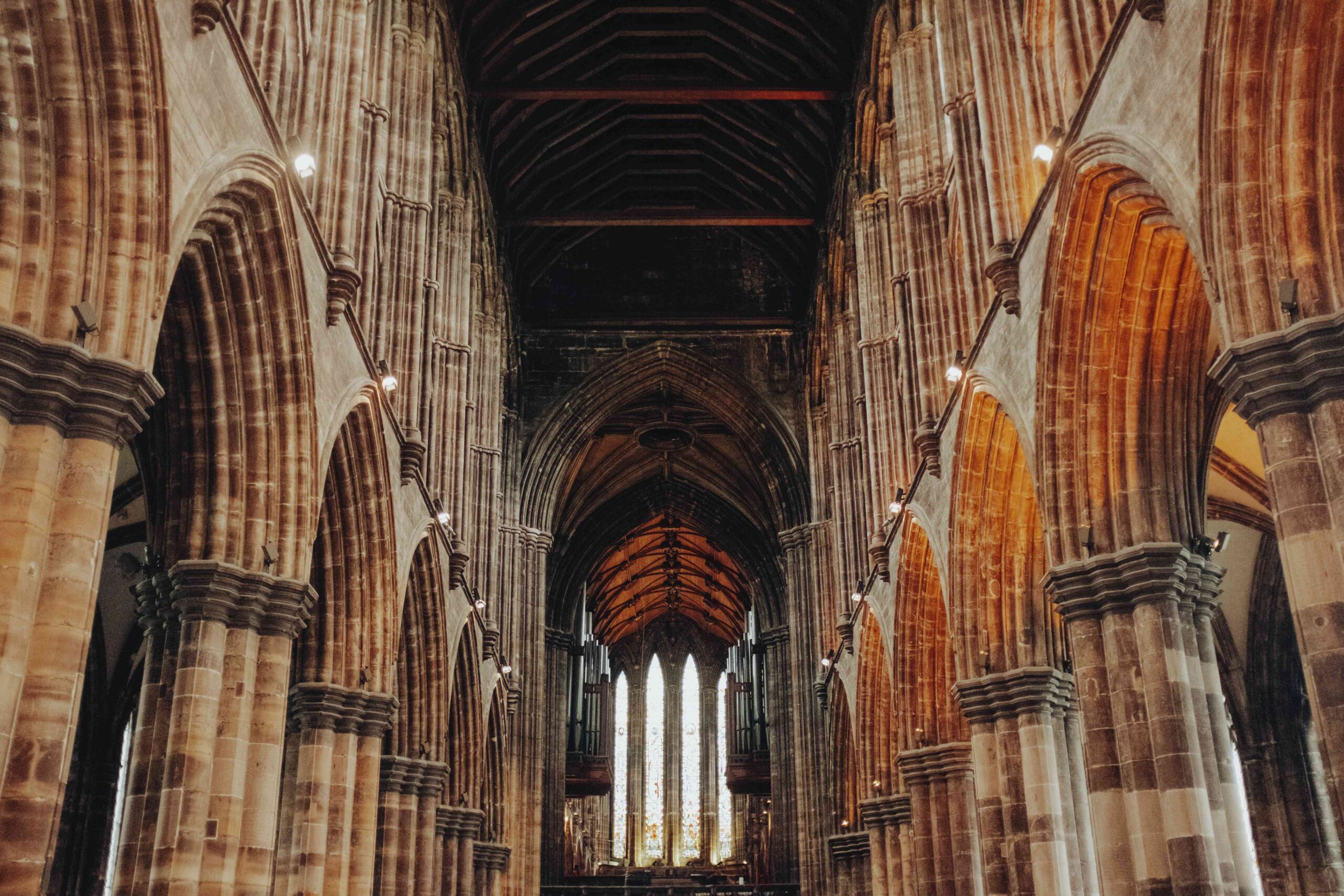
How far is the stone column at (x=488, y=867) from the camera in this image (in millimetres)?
26438

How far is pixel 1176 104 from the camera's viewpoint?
10.2 metres

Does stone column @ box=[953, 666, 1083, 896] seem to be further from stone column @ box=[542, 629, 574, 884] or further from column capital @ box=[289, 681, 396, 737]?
stone column @ box=[542, 629, 574, 884]

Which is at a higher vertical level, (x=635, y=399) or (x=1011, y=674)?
(x=635, y=399)

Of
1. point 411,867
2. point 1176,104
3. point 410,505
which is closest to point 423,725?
point 411,867

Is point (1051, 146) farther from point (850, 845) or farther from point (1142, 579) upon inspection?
point (850, 845)

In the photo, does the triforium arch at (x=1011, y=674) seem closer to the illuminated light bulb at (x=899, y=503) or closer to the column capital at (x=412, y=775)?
the illuminated light bulb at (x=899, y=503)

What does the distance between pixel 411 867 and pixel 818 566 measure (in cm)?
1533

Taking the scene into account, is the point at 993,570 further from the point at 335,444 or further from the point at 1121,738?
the point at 335,444

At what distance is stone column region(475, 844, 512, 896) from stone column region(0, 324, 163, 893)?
18.9 meters

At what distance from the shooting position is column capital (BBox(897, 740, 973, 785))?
64.9 feet

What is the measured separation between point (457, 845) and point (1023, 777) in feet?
34.0

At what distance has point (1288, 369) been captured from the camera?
874cm

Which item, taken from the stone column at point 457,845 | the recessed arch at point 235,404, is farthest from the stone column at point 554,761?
the recessed arch at point 235,404

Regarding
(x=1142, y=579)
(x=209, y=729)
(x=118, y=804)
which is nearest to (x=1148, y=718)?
(x=1142, y=579)
